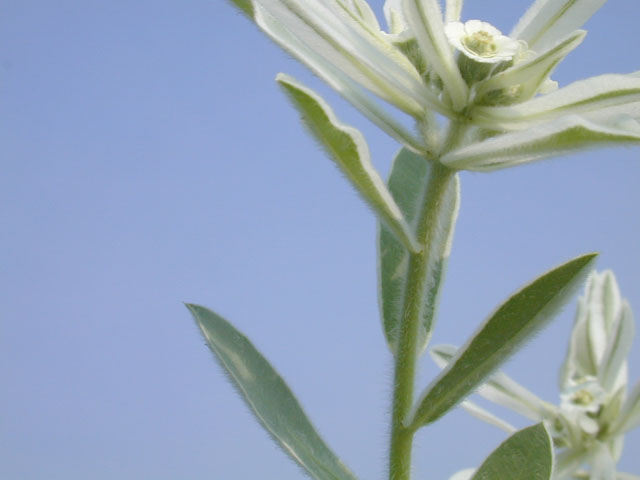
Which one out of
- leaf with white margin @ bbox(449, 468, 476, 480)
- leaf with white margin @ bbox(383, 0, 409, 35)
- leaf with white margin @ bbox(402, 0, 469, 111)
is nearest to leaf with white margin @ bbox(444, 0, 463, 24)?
leaf with white margin @ bbox(383, 0, 409, 35)

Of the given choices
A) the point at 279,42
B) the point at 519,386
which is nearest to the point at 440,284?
the point at 279,42

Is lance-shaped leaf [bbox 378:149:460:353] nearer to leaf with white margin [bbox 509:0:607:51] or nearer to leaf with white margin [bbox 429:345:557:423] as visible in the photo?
leaf with white margin [bbox 509:0:607:51]

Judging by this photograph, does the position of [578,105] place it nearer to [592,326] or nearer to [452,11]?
[452,11]

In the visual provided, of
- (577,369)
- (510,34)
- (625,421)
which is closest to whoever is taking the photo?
(510,34)

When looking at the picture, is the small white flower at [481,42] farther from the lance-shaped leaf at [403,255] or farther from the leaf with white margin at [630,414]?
the leaf with white margin at [630,414]

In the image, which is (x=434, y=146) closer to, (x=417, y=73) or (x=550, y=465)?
(x=417, y=73)
